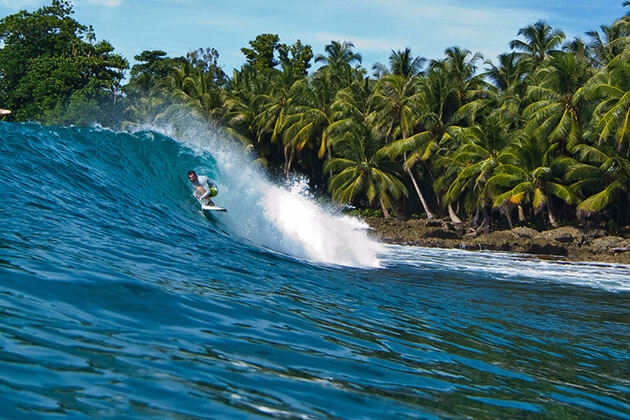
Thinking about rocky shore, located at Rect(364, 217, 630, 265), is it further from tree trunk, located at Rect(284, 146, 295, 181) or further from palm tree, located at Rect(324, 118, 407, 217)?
tree trunk, located at Rect(284, 146, 295, 181)

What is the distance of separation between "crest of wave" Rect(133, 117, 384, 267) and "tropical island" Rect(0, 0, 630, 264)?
14.8m

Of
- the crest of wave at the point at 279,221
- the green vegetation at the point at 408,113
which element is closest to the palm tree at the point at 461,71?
the green vegetation at the point at 408,113

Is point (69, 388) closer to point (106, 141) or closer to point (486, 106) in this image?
point (106, 141)

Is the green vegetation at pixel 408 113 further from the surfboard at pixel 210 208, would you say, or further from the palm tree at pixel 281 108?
the surfboard at pixel 210 208

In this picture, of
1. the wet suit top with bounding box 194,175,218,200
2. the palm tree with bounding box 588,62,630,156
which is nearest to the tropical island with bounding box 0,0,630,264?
the palm tree with bounding box 588,62,630,156

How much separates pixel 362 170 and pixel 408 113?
4890 millimetres

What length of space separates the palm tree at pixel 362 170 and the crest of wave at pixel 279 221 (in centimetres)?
1869

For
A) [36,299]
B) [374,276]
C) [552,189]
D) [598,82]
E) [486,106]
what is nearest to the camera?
[36,299]

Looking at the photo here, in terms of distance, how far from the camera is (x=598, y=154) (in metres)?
28.0

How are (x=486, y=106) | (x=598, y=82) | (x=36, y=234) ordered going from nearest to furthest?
1. (x=36, y=234)
2. (x=598, y=82)
3. (x=486, y=106)

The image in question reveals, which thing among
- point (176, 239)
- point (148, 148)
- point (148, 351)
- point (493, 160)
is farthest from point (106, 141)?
point (493, 160)

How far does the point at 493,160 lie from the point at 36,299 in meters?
30.2

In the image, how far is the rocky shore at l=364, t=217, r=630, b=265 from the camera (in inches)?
1037

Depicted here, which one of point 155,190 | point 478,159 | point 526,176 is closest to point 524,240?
point 526,176
